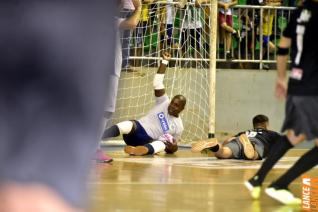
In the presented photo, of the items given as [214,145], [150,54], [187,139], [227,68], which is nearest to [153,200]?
[214,145]

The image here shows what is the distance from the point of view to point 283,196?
556cm

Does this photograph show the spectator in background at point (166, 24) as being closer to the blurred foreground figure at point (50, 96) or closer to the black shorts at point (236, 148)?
the black shorts at point (236, 148)

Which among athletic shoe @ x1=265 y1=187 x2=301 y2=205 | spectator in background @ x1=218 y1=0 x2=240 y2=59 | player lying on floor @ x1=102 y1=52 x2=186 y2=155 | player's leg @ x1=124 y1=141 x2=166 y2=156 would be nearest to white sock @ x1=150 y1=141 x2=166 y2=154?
player's leg @ x1=124 y1=141 x2=166 y2=156

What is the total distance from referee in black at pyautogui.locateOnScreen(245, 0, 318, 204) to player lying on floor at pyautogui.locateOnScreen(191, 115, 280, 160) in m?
3.64

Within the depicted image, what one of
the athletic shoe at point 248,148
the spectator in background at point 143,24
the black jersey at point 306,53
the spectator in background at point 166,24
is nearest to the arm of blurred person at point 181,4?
the spectator in background at point 166,24

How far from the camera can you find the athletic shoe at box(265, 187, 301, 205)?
5539mm

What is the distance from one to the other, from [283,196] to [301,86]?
0.78 m

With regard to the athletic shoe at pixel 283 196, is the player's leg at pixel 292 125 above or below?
above

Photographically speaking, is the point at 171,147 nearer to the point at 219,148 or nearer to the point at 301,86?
the point at 219,148

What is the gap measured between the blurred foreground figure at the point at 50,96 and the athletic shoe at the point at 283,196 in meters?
4.21

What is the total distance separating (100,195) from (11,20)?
4.41 m

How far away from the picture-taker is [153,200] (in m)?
5.53

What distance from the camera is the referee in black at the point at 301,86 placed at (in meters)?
5.41

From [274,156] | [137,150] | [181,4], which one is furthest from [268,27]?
[274,156]
